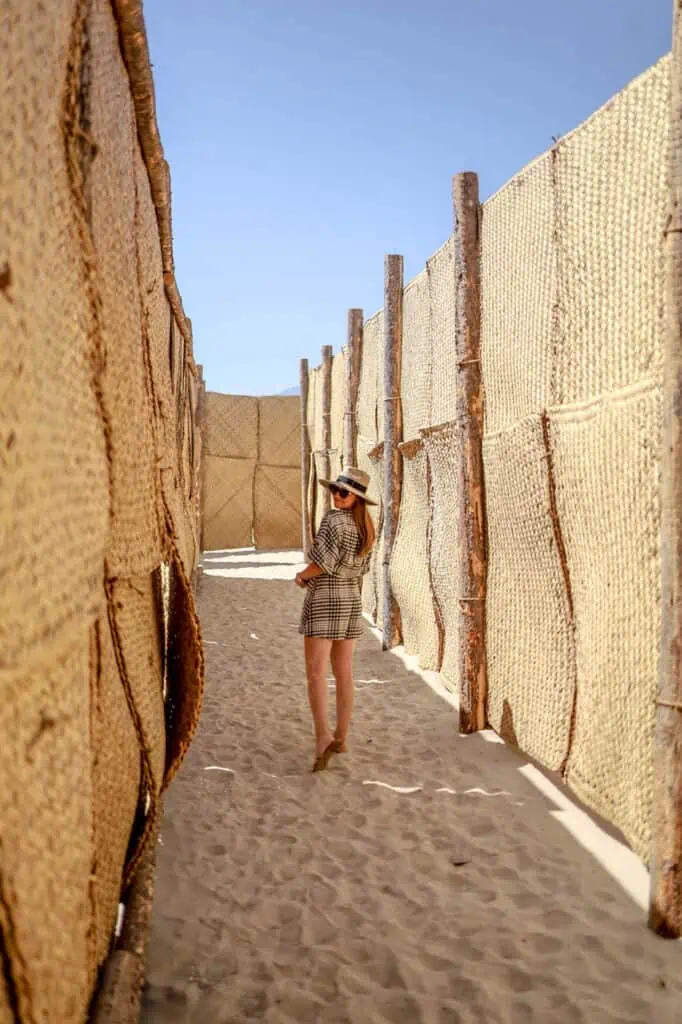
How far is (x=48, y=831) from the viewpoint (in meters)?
1.04

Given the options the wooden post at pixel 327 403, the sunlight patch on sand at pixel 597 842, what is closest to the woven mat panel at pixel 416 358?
the sunlight patch on sand at pixel 597 842

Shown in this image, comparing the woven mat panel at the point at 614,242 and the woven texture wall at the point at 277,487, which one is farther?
the woven texture wall at the point at 277,487

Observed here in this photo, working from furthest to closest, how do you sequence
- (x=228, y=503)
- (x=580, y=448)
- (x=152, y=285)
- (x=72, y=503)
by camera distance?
(x=228, y=503)
(x=580, y=448)
(x=152, y=285)
(x=72, y=503)

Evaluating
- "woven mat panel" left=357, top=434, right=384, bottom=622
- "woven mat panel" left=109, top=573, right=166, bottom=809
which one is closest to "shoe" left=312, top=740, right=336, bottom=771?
"woven mat panel" left=109, top=573, right=166, bottom=809

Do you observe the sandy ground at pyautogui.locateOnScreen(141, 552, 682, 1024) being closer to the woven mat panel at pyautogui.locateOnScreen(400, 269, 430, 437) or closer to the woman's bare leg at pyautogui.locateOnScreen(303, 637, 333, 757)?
the woman's bare leg at pyautogui.locateOnScreen(303, 637, 333, 757)

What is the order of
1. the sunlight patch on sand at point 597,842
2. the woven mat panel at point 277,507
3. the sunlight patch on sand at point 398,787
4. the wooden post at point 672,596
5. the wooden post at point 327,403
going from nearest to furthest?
the wooden post at point 672,596 < the sunlight patch on sand at point 597,842 < the sunlight patch on sand at point 398,787 < the wooden post at point 327,403 < the woven mat panel at point 277,507

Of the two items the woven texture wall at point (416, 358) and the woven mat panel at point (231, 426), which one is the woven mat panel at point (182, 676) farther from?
the woven mat panel at point (231, 426)

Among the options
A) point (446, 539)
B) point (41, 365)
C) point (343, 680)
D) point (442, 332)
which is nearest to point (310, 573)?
point (343, 680)

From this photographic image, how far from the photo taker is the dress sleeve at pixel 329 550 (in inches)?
149

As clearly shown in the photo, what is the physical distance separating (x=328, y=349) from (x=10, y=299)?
9842 millimetres

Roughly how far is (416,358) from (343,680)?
2425 mm

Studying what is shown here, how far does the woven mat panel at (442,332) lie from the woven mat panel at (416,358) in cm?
9

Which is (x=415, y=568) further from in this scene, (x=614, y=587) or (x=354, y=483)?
(x=614, y=587)

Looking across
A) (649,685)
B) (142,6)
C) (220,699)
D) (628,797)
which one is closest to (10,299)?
(142,6)
